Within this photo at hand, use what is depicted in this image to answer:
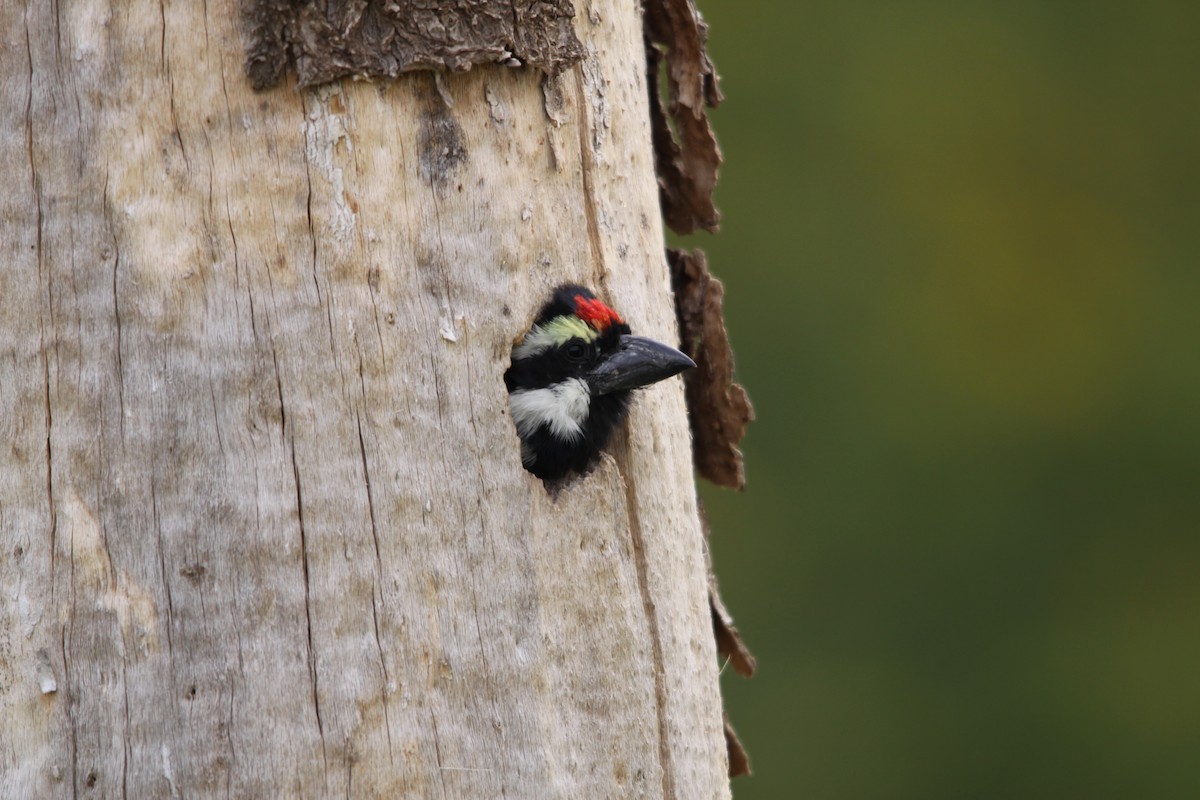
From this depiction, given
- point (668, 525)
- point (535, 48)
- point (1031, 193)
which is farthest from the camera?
point (1031, 193)

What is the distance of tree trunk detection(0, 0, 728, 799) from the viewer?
9.96ft

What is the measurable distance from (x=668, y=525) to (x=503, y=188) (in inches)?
38.3

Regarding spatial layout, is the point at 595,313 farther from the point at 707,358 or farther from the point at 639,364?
the point at 707,358

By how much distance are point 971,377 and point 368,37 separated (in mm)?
7189

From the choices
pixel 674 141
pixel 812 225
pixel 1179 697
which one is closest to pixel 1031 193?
pixel 812 225

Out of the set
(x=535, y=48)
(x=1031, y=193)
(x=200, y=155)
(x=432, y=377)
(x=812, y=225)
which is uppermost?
(x=535, y=48)

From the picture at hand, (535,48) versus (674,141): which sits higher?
(535,48)

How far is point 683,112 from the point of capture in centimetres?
428

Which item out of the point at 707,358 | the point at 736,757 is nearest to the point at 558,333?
the point at 707,358

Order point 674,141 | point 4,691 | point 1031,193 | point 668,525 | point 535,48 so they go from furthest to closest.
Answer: point 1031,193
point 674,141
point 668,525
point 535,48
point 4,691

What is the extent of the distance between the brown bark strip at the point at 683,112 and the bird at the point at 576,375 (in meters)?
0.87

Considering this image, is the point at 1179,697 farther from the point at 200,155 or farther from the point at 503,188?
the point at 200,155

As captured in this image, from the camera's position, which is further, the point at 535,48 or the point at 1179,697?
the point at 1179,697

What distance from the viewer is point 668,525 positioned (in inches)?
143
